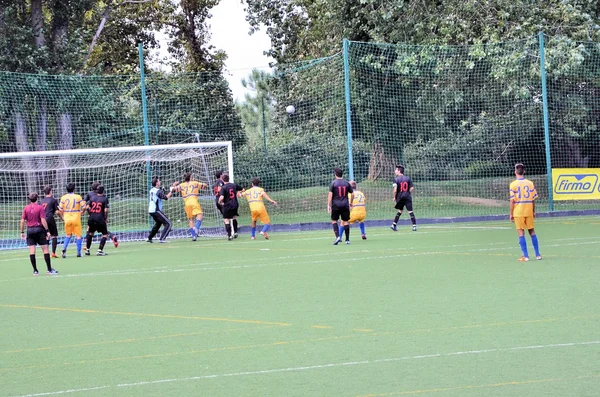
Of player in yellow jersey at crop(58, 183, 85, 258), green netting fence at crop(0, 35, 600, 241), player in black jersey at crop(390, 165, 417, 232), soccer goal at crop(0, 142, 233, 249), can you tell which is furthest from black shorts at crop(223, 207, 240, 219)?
green netting fence at crop(0, 35, 600, 241)

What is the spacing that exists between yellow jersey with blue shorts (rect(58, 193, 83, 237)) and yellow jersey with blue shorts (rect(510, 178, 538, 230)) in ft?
36.9

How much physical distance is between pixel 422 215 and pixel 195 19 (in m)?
23.6

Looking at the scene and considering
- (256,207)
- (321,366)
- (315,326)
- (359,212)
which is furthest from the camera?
(256,207)

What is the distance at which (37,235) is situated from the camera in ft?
57.2

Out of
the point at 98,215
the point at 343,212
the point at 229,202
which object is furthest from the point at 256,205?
the point at 98,215

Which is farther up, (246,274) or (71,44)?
(71,44)

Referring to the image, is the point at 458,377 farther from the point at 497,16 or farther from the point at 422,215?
the point at 497,16

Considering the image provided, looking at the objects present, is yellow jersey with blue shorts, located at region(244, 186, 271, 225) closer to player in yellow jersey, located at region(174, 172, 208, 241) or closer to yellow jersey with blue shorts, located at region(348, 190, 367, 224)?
player in yellow jersey, located at region(174, 172, 208, 241)

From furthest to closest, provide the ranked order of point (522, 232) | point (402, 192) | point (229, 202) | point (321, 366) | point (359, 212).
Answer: point (229, 202)
point (402, 192)
point (359, 212)
point (522, 232)
point (321, 366)

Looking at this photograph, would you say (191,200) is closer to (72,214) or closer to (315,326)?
(72,214)

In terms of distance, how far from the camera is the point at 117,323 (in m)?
11.3

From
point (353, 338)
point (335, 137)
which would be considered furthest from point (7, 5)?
point (353, 338)

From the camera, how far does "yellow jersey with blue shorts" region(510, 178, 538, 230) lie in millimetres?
16031

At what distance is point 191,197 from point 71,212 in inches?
185
